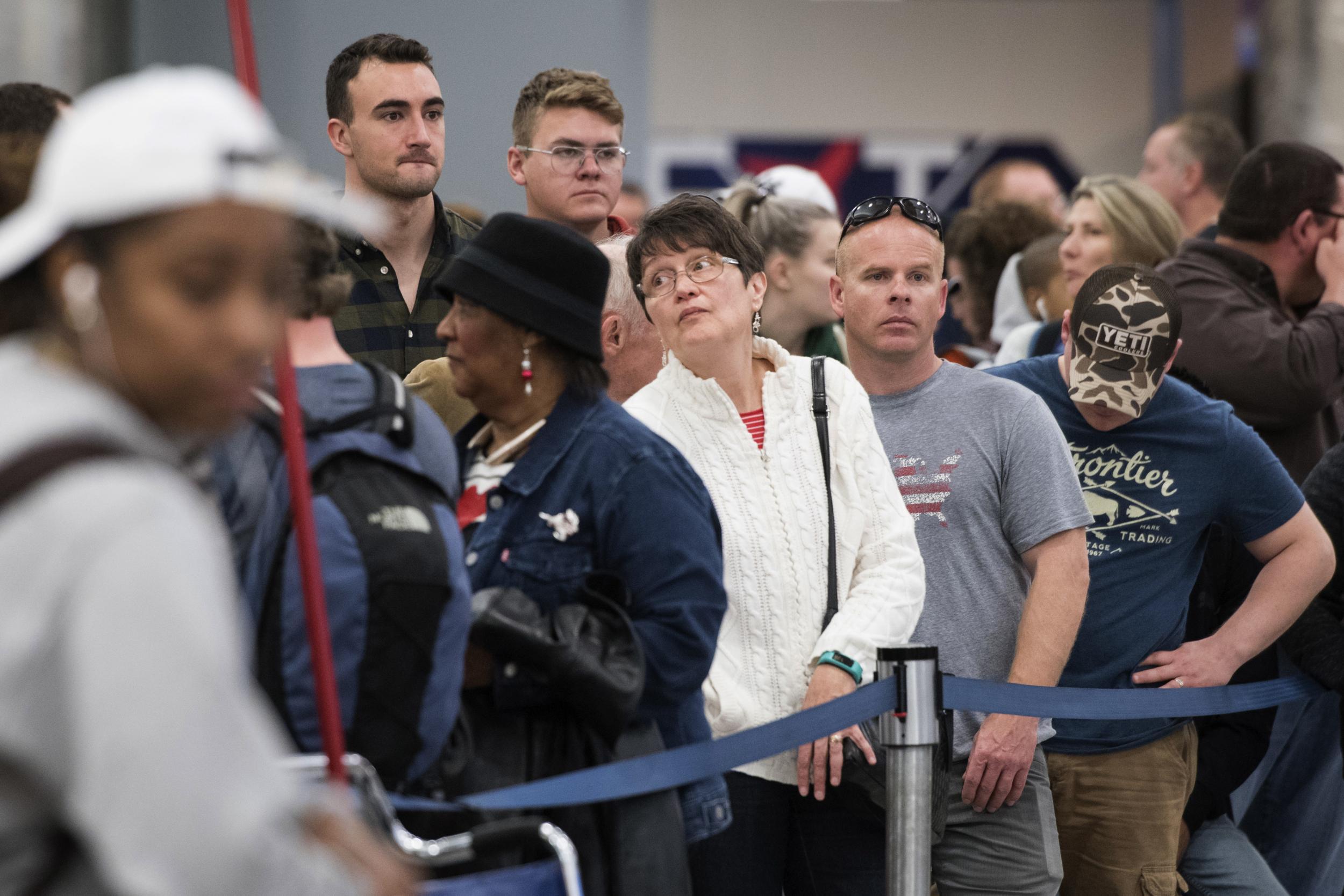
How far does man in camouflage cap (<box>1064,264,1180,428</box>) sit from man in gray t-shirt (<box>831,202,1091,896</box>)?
0.22 meters

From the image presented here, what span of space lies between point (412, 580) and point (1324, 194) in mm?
3211

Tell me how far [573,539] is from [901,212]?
1318 millimetres

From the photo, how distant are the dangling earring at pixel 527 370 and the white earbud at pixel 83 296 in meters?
1.16

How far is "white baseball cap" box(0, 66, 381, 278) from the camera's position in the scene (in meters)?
1.20

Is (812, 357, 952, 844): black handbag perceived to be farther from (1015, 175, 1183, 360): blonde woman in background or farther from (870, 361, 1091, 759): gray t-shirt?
(1015, 175, 1183, 360): blonde woman in background

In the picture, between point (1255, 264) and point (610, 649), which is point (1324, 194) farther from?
point (610, 649)

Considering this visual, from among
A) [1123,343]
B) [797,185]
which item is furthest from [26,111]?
[797,185]

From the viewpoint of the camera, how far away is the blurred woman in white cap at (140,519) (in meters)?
1.08

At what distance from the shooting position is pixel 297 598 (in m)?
1.90

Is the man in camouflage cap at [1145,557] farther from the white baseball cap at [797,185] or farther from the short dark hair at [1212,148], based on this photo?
the short dark hair at [1212,148]

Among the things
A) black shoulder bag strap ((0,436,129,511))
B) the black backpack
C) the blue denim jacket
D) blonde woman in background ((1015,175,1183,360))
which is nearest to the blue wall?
blonde woman in background ((1015,175,1183,360))

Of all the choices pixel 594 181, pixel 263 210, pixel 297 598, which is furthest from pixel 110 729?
pixel 594 181

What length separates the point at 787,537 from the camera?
2.78 metres

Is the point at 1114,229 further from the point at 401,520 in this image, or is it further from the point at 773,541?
the point at 401,520
